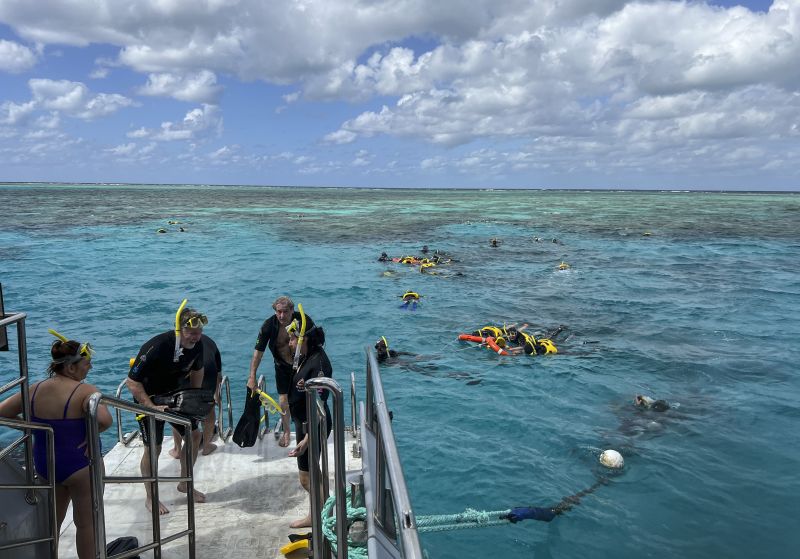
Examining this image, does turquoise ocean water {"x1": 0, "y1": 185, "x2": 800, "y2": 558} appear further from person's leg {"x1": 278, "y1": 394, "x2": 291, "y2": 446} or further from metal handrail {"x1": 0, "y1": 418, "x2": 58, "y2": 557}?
metal handrail {"x1": 0, "y1": 418, "x2": 58, "y2": 557}

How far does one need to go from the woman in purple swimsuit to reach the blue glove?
4.72m

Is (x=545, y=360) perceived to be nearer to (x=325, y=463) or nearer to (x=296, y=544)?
(x=296, y=544)

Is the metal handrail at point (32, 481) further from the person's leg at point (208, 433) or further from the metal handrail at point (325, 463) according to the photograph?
the person's leg at point (208, 433)

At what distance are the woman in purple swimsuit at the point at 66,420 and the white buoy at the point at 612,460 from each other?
265 inches

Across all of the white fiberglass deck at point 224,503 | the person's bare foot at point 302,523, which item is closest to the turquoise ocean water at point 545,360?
the white fiberglass deck at point 224,503

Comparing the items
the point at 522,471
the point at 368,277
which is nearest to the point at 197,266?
the point at 368,277

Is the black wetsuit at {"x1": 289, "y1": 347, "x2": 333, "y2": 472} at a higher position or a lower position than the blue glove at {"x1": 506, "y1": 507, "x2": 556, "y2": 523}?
higher

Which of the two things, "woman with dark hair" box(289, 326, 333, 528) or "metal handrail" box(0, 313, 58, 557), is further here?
"woman with dark hair" box(289, 326, 333, 528)

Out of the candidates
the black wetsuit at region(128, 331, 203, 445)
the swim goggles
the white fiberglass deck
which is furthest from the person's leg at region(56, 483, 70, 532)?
the swim goggles

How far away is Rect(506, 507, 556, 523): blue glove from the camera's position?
22.7ft

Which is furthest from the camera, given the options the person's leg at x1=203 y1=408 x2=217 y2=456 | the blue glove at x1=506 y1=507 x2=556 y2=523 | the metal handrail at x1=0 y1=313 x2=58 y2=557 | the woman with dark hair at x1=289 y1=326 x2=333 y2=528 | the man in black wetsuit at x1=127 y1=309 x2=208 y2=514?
the blue glove at x1=506 y1=507 x2=556 y2=523

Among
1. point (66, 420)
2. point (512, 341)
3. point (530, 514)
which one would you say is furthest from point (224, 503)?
point (512, 341)

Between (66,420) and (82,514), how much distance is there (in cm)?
68

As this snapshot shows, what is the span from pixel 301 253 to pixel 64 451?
92.2 ft
